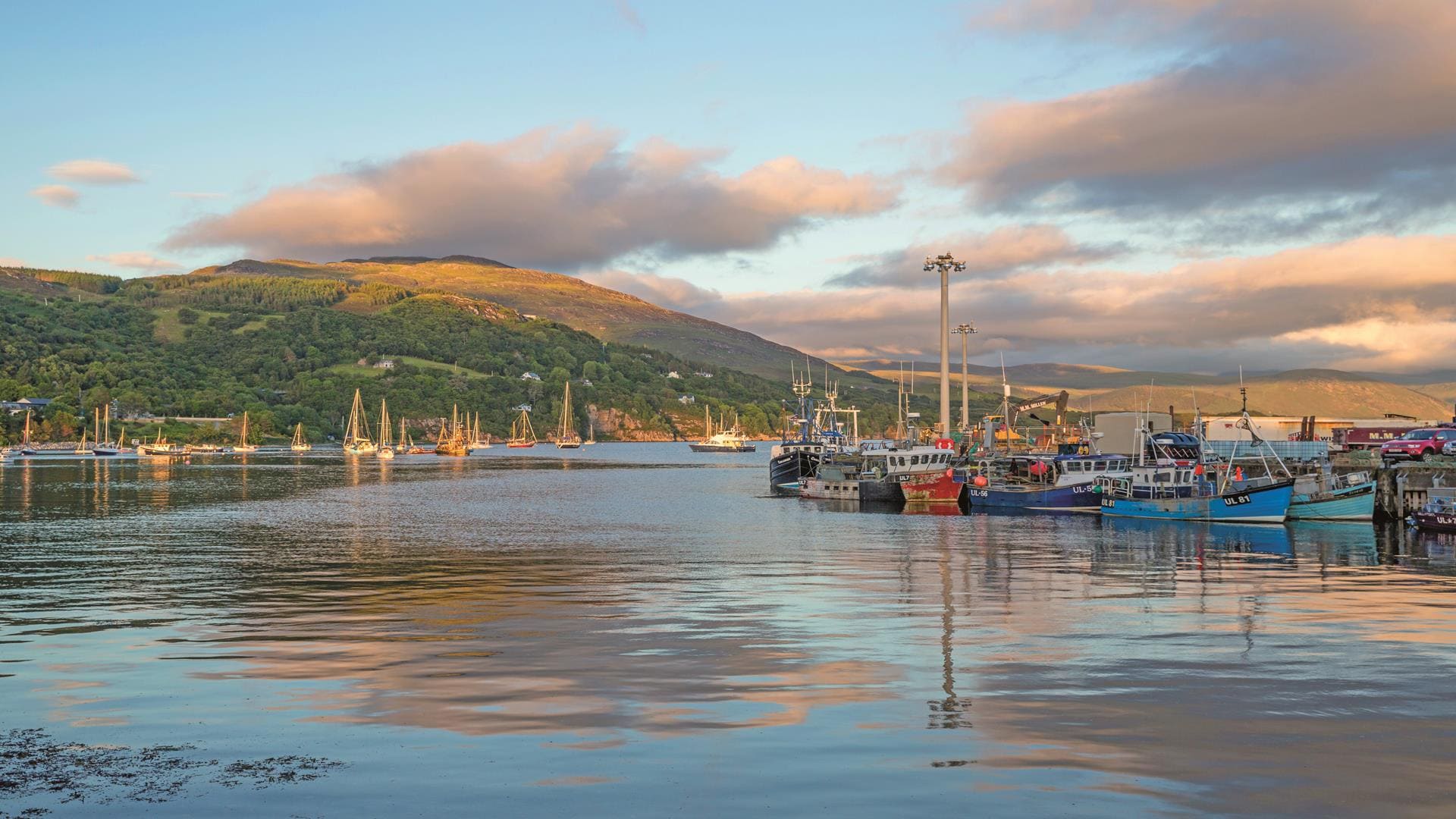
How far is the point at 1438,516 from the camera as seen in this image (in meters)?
67.6

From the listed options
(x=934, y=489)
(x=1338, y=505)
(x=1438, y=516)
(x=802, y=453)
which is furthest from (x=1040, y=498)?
(x=802, y=453)

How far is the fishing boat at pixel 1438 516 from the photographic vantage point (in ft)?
219

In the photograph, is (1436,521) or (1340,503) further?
(1340,503)

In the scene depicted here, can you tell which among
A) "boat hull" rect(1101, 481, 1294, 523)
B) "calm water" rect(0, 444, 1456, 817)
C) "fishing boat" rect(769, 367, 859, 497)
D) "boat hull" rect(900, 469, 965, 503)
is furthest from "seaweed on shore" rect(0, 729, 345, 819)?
"fishing boat" rect(769, 367, 859, 497)

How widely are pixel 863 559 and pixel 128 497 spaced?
8600cm

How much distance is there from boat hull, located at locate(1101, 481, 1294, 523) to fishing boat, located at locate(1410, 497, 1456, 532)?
7390 mm

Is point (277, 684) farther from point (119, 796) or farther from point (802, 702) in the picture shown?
point (802, 702)

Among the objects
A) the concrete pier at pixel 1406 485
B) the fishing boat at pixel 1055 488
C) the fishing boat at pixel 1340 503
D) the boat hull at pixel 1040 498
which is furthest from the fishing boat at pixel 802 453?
the concrete pier at pixel 1406 485

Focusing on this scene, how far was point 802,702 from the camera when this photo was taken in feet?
71.3

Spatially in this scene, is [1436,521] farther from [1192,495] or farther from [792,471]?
[792,471]

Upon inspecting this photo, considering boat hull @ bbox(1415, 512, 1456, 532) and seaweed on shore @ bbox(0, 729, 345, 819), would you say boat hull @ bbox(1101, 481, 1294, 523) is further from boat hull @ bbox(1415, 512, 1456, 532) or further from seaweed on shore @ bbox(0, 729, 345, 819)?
seaweed on shore @ bbox(0, 729, 345, 819)

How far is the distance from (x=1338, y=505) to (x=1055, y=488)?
2057 cm

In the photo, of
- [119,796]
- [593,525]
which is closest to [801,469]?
[593,525]

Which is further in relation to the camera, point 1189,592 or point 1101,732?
point 1189,592
